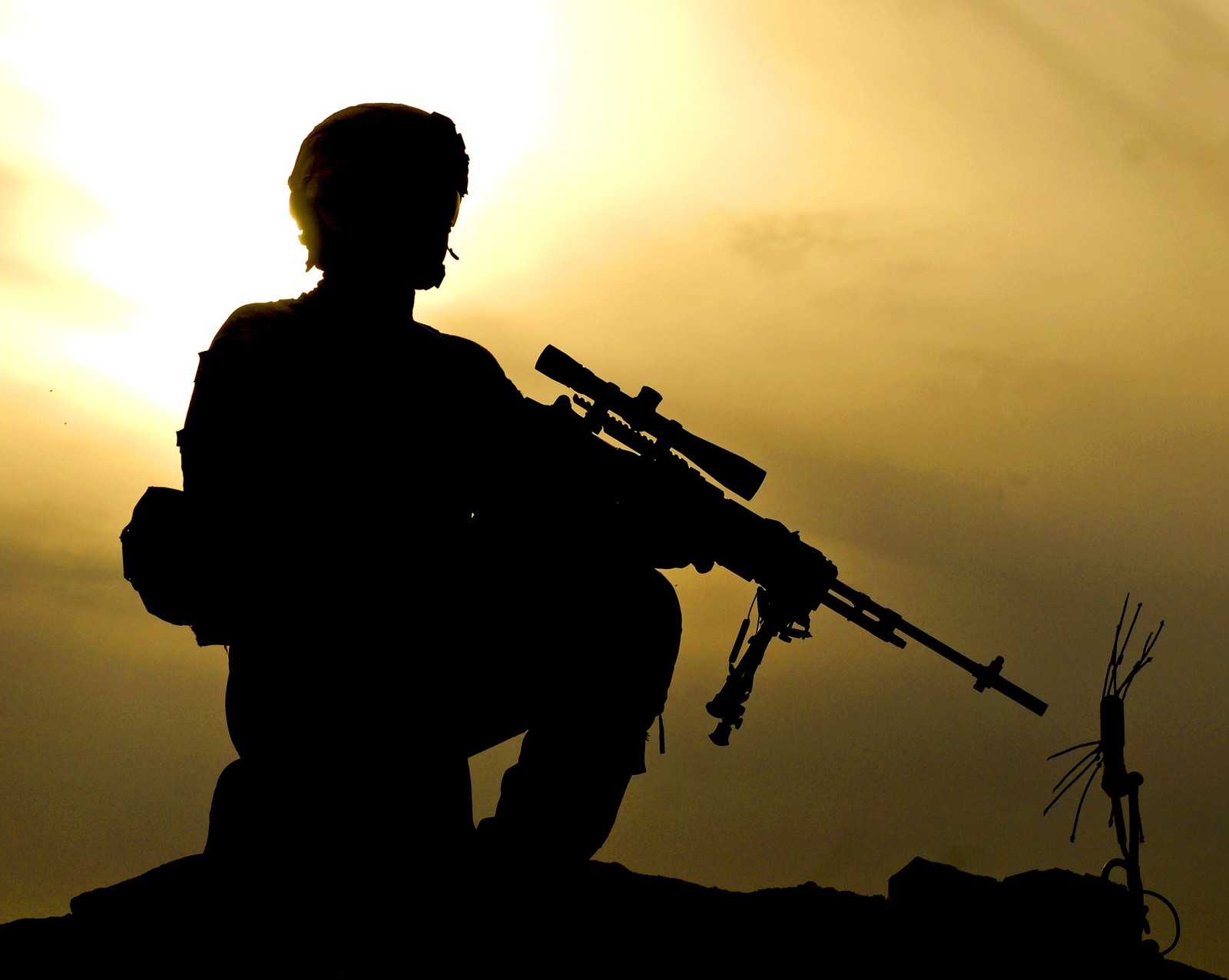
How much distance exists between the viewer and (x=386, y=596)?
19.4 feet

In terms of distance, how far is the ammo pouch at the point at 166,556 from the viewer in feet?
19.1

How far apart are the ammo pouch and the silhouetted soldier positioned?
0.09 m

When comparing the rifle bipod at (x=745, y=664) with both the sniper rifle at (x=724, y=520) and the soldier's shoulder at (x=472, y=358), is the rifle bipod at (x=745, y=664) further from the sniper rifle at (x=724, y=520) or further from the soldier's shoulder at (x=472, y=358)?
the soldier's shoulder at (x=472, y=358)

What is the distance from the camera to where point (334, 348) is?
6.24m

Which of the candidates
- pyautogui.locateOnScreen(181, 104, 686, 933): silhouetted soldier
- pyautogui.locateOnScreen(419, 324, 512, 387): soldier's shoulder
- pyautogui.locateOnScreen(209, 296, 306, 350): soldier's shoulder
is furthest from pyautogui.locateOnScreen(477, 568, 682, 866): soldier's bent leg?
pyautogui.locateOnScreen(209, 296, 306, 350): soldier's shoulder

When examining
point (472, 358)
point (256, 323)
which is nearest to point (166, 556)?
point (256, 323)

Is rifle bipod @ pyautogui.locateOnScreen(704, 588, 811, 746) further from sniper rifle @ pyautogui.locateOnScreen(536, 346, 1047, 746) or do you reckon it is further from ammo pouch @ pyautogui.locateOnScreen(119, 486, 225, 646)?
ammo pouch @ pyautogui.locateOnScreen(119, 486, 225, 646)

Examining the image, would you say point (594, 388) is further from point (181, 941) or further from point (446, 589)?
point (181, 941)

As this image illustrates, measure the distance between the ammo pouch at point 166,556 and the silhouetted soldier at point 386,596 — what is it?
0.09m

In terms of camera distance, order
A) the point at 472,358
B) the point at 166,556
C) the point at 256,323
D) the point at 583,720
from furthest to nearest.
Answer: the point at 472,358
the point at 256,323
the point at 583,720
the point at 166,556

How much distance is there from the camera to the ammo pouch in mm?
5820

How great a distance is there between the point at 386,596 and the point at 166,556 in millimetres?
1043

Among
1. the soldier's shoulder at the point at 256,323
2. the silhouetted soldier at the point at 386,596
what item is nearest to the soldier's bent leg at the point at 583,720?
the silhouetted soldier at the point at 386,596

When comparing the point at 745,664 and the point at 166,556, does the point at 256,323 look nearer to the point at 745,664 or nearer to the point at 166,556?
the point at 166,556
